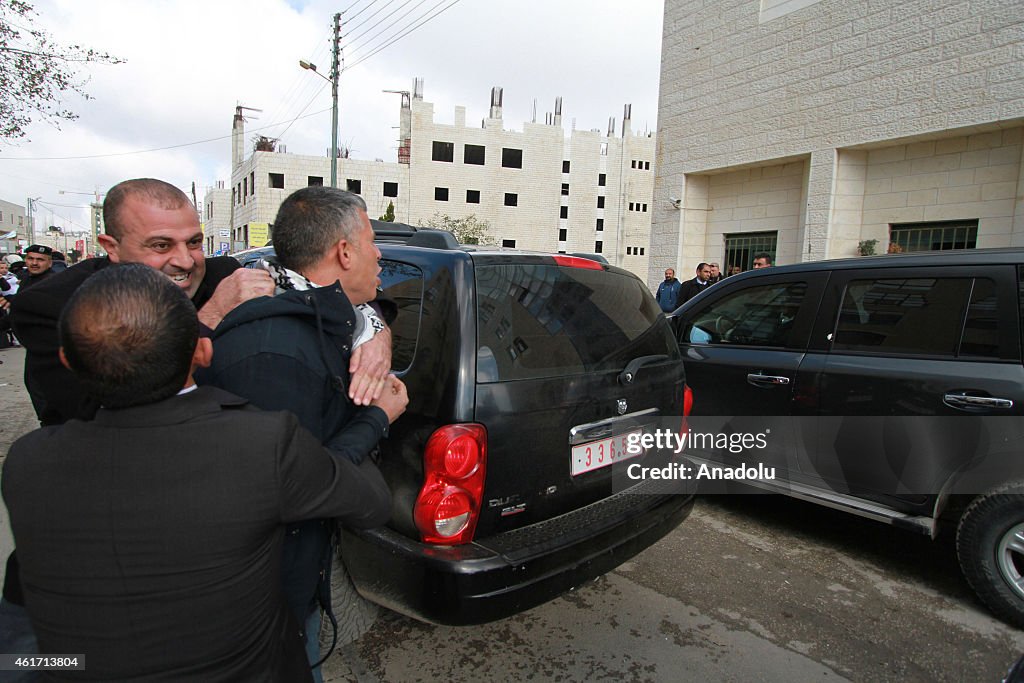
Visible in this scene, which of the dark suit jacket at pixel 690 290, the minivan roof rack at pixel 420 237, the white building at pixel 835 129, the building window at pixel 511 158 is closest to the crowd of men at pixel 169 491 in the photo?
the minivan roof rack at pixel 420 237

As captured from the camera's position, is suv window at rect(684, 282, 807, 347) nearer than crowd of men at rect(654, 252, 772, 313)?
Yes

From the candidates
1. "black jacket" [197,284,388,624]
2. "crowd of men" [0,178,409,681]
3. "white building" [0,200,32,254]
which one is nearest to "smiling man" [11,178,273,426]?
"black jacket" [197,284,388,624]

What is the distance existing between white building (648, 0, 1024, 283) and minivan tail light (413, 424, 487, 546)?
392 inches

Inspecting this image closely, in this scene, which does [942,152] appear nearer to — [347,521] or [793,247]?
[793,247]

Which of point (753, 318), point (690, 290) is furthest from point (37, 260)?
point (690, 290)

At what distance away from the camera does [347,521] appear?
1.24 m

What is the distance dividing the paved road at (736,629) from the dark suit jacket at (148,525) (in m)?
1.63

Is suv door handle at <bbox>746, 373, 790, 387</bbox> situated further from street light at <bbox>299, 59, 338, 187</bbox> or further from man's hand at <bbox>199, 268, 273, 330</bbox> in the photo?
street light at <bbox>299, 59, 338, 187</bbox>

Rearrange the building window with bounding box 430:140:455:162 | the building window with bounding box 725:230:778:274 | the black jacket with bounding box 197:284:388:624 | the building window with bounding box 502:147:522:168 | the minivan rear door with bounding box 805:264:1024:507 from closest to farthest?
the black jacket with bounding box 197:284:388:624
the minivan rear door with bounding box 805:264:1024:507
the building window with bounding box 725:230:778:274
the building window with bounding box 430:140:455:162
the building window with bounding box 502:147:522:168

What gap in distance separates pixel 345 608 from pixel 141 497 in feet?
4.92

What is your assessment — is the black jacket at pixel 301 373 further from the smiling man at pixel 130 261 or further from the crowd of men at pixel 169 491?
the smiling man at pixel 130 261

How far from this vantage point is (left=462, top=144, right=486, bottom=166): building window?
46.1 metres

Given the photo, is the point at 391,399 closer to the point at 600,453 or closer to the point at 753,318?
the point at 600,453

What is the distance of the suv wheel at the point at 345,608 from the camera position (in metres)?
2.19
